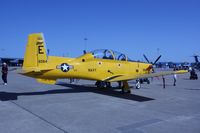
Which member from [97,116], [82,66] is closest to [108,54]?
[82,66]

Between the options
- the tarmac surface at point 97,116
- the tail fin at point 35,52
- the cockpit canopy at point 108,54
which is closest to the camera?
the tarmac surface at point 97,116

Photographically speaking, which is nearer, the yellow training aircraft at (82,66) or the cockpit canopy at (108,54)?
the yellow training aircraft at (82,66)

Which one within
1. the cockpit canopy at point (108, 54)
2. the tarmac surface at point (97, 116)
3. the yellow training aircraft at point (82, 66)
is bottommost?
the tarmac surface at point (97, 116)

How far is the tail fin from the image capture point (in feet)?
38.8

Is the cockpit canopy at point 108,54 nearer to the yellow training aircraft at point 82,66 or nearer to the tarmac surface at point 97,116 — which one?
the yellow training aircraft at point 82,66

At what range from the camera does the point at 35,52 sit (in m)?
11.9

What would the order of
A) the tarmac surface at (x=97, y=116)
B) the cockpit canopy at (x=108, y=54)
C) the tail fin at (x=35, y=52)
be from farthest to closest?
the cockpit canopy at (x=108, y=54)
the tail fin at (x=35, y=52)
the tarmac surface at (x=97, y=116)

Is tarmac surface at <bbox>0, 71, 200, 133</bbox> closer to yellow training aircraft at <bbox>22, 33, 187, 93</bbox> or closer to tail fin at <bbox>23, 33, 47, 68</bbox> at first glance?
yellow training aircraft at <bbox>22, 33, 187, 93</bbox>

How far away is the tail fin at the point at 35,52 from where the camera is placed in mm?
11820

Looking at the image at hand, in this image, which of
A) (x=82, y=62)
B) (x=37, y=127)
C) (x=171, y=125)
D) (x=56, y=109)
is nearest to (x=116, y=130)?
(x=171, y=125)

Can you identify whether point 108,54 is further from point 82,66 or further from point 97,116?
point 97,116

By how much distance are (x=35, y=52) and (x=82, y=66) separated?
2551 mm

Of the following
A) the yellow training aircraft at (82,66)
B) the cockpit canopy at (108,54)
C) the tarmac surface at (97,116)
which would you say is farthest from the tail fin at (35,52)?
the cockpit canopy at (108,54)

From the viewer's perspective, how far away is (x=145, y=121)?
7.27 m
